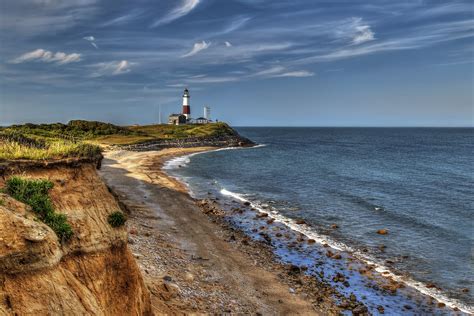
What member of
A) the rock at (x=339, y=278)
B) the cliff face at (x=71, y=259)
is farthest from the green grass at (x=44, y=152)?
the rock at (x=339, y=278)

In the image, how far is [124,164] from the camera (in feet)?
230

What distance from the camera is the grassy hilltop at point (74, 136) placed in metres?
13.6

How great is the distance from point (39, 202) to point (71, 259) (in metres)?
2.02

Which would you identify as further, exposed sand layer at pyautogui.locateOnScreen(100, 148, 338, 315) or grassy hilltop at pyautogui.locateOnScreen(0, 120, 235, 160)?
exposed sand layer at pyautogui.locateOnScreen(100, 148, 338, 315)

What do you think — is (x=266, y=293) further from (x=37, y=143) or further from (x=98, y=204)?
(x=37, y=143)

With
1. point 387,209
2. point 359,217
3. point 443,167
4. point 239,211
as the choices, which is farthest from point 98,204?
point 443,167

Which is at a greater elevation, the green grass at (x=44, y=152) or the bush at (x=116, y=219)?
the green grass at (x=44, y=152)

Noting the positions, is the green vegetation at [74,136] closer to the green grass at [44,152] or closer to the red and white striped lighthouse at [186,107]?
the green grass at [44,152]

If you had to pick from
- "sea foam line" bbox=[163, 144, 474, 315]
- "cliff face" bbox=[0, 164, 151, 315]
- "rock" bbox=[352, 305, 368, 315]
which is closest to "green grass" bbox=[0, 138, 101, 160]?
"cliff face" bbox=[0, 164, 151, 315]

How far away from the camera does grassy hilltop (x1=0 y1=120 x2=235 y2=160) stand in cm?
1362

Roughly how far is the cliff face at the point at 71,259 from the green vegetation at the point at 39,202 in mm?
426

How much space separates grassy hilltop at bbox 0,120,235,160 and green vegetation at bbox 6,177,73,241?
5.38 feet

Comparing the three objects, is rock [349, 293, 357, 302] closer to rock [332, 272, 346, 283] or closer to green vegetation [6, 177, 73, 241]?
rock [332, 272, 346, 283]

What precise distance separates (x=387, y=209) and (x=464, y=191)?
17521mm
